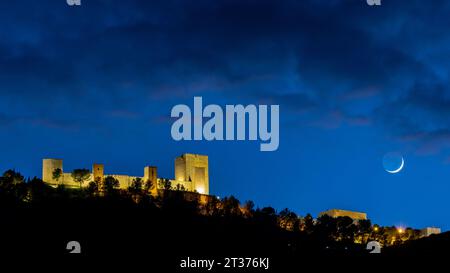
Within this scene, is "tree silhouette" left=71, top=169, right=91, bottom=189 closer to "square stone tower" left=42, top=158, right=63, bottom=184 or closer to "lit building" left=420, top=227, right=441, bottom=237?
"square stone tower" left=42, top=158, right=63, bottom=184

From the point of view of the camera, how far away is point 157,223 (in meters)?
98.2

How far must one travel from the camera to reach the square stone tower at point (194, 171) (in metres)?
121

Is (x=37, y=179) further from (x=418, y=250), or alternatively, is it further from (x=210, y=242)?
(x=418, y=250)

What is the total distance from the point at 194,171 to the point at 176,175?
2.96 metres

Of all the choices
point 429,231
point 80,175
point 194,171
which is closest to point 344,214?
point 429,231

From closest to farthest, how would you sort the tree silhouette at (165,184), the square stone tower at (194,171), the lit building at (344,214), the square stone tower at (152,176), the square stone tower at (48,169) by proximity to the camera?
the square stone tower at (48,169), the square stone tower at (152,176), the tree silhouette at (165,184), the square stone tower at (194,171), the lit building at (344,214)

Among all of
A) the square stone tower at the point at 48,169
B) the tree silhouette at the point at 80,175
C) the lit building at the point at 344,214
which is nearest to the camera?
the square stone tower at the point at 48,169

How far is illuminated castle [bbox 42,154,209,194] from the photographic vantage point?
109500 mm

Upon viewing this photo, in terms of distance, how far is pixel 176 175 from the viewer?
123 m

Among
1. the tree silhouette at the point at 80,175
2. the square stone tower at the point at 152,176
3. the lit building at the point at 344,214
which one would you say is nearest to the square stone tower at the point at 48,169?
the tree silhouette at the point at 80,175

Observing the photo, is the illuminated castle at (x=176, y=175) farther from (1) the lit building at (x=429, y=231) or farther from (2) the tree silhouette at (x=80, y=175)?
(1) the lit building at (x=429, y=231)
